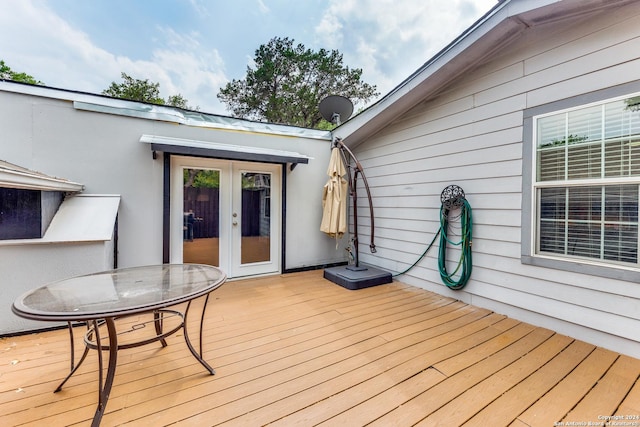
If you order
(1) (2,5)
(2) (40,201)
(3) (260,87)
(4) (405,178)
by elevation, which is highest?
(3) (260,87)

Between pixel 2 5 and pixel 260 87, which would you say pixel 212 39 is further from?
pixel 2 5

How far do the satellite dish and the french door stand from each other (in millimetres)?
1592

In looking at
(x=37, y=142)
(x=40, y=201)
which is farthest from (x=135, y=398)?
(x=37, y=142)

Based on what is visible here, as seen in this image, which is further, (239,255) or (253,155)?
(239,255)

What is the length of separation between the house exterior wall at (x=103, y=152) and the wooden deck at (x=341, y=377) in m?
1.37

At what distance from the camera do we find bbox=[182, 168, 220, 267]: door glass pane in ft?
13.5

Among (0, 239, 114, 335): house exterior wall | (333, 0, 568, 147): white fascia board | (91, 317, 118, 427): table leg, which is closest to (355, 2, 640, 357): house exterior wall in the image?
(333, 0, 568, 147): white fascia board

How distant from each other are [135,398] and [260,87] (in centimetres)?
1197

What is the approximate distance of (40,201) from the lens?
2.67 m

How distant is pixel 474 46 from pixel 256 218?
390cm

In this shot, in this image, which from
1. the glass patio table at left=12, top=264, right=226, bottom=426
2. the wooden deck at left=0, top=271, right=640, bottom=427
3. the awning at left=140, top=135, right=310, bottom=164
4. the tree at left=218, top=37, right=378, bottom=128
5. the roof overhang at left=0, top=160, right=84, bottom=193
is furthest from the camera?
the tree at left=218, top=37, right=378, bottom=128

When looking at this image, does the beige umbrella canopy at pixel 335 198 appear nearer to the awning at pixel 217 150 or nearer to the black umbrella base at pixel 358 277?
the awning at pixel 217 150

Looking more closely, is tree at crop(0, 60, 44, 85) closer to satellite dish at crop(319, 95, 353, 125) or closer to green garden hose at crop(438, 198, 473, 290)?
satellite dish at crop(319, 95, 353, 125)

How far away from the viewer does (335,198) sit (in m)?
4.61
